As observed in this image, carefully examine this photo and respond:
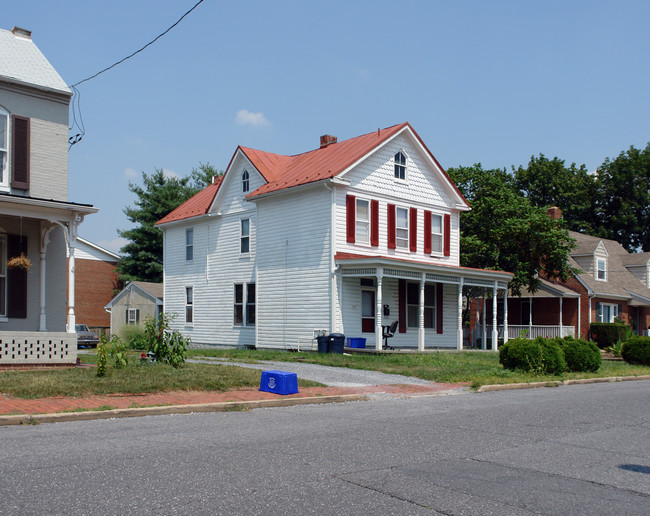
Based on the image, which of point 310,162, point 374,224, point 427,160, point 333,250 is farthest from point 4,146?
point 427,160

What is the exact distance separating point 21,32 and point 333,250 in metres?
12.2

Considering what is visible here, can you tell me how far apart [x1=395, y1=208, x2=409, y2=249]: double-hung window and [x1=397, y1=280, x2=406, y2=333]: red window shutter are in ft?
5.15

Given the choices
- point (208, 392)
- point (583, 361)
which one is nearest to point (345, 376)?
point (208, 392)

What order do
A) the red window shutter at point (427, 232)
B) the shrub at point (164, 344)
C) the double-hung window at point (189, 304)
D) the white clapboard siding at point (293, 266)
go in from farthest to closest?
1. the double-hung window at point (189, 304)
2. the red window shutter at point (427, 232)
3. the white clapboard siding at point (293, 266)
4. the shrub at point (164, 344)

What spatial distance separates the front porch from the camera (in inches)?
944

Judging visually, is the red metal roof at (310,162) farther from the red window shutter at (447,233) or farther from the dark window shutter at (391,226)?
the dark window shutter at (391,226)

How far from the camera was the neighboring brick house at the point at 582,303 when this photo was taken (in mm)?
36844

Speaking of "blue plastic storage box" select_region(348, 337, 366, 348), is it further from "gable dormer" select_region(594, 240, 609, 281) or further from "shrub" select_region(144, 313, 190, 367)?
"gable dormer" select_region(594, 240, 609, 281)

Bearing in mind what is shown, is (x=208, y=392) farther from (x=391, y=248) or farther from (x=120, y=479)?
(x=391, y=248)

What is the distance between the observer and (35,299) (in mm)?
16812

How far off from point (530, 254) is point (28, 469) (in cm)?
2997

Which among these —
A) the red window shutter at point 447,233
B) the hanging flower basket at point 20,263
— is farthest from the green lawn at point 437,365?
the hanging flower basket at point 20,263

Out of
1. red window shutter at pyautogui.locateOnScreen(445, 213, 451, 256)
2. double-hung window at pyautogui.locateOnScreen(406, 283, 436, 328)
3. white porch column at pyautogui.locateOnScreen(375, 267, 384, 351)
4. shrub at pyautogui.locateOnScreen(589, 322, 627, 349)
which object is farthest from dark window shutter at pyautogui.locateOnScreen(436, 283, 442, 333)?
shrub at pyautogui.locateOnScreen(589, 322, 627, 349)

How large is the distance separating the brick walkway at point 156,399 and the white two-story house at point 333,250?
31.6 ft
